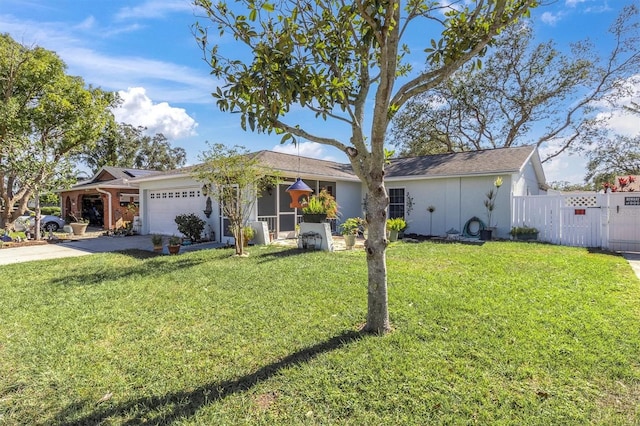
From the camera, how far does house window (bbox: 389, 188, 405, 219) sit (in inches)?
623

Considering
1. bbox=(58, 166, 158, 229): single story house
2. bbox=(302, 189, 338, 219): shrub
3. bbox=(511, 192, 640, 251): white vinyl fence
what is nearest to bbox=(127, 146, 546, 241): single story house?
bbox=(511, 192, 640, 251): white vinyl fence

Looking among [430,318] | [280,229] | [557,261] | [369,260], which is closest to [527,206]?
[557,261]

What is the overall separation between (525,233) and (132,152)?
3841 centimetres

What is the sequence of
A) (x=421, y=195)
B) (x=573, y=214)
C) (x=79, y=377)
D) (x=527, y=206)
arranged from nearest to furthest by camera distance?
1. (x=79, y=377)
2. (x=573, y=214)
3. (x=527, y=206)
4. (x=421, y=195)

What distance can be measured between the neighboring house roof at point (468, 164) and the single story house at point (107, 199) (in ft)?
46.1

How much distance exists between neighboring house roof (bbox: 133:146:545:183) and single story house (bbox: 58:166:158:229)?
Result: 12.0 feet

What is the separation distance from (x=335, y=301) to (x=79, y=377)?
3154 millimetres

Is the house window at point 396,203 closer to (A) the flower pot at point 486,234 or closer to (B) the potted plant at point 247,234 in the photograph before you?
(A) the flower pot at point 486,234

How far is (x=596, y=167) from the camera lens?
2712cm

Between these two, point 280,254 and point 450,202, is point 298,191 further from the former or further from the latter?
point 450,202

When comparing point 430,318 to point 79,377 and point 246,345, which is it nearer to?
point 246,345

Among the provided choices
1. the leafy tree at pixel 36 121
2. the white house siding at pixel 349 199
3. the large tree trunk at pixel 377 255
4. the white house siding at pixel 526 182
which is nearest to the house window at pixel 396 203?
the white house siding at pixel 349 199

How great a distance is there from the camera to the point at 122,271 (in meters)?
7.75

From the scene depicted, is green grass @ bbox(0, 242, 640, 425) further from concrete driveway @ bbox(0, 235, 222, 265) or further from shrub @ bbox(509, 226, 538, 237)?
shrub @ bbox(509, 226, 538, 237)
